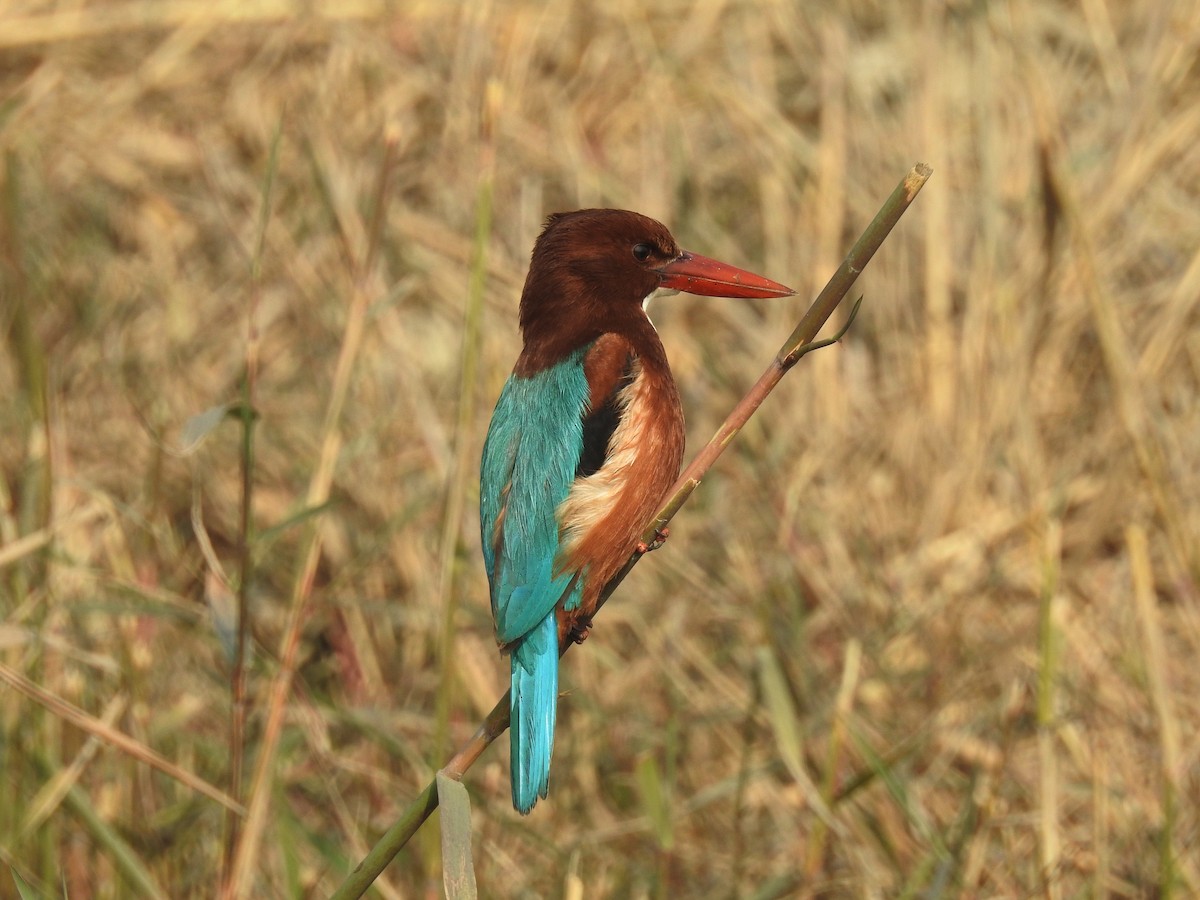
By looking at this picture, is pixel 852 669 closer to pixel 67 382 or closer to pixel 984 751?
pixel 984 751

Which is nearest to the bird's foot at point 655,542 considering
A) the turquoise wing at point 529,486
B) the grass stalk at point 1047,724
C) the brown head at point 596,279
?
the turquoise wing at point 529,486

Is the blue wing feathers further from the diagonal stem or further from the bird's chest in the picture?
the diagonal stem

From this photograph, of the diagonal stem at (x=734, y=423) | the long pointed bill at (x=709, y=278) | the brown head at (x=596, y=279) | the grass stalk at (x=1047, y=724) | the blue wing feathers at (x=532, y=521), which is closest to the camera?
the diagonal stem at (x=734, y=423)

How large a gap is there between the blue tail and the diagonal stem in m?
0.19

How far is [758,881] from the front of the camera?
11.3ft

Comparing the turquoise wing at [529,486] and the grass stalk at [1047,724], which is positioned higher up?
the turquoise wing at [529,486]

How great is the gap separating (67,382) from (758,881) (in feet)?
9.02

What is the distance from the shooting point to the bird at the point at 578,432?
236cm

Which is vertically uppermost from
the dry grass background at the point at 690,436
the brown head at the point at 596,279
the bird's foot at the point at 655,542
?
the brown head at the point at 596,279

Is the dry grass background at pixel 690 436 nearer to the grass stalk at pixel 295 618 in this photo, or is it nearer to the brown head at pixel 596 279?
the grass stalk at pixel 295 618

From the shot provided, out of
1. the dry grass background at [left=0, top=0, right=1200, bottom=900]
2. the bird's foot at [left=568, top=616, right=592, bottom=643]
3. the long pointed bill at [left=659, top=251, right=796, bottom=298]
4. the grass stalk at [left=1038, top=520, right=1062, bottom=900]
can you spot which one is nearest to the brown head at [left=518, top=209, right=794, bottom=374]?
the long pointed bill at [left=659, top=251, right=796, bottom=298]

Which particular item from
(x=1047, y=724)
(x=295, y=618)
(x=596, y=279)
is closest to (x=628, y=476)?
(x=596, y=279)

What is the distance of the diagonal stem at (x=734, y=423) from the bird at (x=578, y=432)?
0.46 metres

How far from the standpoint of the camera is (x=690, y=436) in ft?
14.7
